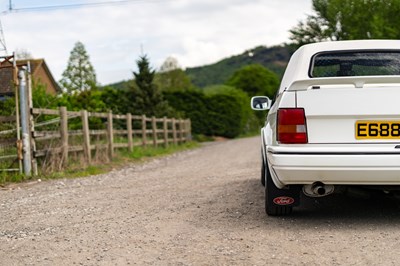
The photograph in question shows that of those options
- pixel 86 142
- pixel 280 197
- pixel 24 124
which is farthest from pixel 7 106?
pixel 280 197

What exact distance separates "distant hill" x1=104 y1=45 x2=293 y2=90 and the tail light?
113 meters

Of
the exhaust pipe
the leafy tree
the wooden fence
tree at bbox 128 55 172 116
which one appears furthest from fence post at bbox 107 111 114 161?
the leafy tree

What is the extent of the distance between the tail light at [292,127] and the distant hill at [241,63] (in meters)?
113

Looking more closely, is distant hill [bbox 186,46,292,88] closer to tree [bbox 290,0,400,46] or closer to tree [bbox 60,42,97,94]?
tree [bbox 60,42,97,94]

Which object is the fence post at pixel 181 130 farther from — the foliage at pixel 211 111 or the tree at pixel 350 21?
the foliage at pixel 211 111

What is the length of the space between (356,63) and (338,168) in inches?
52.8

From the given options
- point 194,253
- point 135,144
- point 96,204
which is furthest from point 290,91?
point 135,144

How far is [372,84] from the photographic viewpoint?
4.95m

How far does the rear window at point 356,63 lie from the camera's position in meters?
5.56

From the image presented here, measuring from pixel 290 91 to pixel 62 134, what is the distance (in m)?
7.51

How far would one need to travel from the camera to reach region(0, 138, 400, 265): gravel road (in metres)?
4.08

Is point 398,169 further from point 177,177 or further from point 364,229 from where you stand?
point 177,177

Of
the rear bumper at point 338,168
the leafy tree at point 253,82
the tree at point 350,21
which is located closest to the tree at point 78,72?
the tree at point 350,21

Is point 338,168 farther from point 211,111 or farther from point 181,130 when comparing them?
point 211,111
